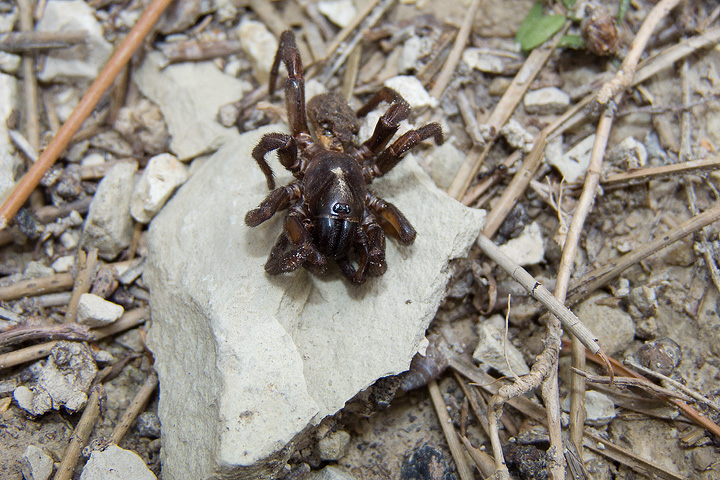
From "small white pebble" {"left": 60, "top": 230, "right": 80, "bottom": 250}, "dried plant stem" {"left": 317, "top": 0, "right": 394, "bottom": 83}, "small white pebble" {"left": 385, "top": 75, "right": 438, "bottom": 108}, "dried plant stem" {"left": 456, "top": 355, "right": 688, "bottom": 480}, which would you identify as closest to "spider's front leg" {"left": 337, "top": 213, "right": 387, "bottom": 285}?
"dried plant stem" {"left": 456, "top": 355, "right": 688, "bottom": 480}

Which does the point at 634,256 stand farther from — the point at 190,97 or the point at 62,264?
the point at 62,264

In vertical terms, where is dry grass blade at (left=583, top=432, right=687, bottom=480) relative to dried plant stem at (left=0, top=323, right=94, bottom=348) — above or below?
below

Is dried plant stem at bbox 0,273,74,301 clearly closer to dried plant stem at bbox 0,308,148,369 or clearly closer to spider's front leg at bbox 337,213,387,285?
dried plant stem at bbox 0,308,148,369

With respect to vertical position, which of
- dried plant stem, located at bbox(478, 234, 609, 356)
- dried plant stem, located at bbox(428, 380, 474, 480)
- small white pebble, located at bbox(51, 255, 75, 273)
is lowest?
dried plant stem, located at bbox(428, 380, 474, 480)

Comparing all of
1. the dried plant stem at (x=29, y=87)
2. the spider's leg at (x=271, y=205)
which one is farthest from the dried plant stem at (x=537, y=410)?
the dried plant stem at (x=29, y=87)

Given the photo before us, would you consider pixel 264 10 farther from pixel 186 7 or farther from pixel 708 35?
pixel 708 35

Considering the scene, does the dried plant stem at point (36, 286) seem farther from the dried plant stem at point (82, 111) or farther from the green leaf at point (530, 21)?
the green leaf at point (530, 21)
